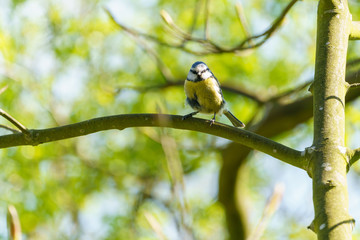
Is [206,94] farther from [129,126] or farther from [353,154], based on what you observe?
[353,154]

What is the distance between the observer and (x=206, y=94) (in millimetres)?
3738

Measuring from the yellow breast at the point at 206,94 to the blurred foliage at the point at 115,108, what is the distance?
250 cm

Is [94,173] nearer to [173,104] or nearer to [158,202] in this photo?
[158,202]

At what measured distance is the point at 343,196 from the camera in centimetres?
188

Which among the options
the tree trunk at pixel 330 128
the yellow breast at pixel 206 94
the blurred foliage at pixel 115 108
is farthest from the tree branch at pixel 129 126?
the blurred foliage at pixel 115 108

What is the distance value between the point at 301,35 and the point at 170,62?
6.85ft

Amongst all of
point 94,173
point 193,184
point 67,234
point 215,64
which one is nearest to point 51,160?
point 94,173

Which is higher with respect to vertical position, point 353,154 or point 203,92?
point 203,92

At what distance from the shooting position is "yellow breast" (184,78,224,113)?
3738mm

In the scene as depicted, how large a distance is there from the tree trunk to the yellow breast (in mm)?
1445

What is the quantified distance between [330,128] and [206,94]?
175 cm

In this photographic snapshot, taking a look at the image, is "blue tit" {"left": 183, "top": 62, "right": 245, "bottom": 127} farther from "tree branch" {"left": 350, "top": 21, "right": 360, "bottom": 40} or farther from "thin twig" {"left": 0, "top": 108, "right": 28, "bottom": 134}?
"thin twig" {"left": 0, "top": 108, "right": 28, "bottom": 134}

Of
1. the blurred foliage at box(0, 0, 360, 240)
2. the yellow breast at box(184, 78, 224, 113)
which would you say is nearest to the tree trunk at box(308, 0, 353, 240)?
the yellow breast at box(184, 78, 224, 113)

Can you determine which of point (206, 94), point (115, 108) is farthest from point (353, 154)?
point (115, 108)
